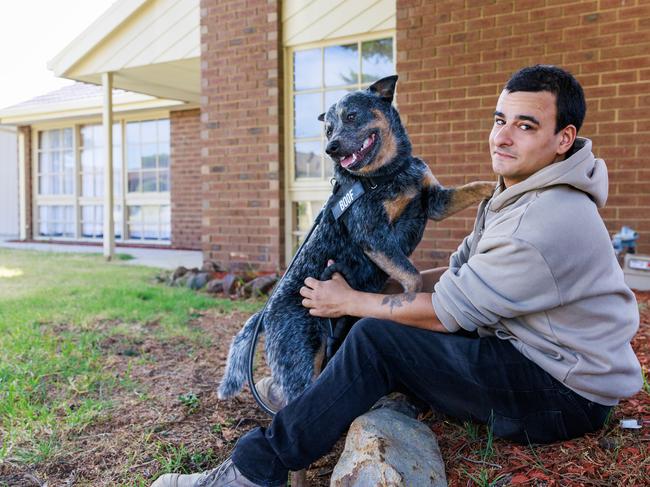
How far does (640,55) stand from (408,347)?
466 cm

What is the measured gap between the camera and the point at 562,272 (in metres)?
1.86

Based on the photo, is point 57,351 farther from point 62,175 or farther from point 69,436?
point 62,175

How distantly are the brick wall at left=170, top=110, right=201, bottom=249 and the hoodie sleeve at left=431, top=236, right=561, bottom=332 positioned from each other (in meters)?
10.3

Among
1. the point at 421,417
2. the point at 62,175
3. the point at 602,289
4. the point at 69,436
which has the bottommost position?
the point at 69,436

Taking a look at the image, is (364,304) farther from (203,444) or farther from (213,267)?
(213,267)

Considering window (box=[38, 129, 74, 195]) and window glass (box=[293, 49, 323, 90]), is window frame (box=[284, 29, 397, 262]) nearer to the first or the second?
window glass (box=[293, 49, 323, 90])

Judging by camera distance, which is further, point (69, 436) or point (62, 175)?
point (62, 175)

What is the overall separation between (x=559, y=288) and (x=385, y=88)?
3.60ft

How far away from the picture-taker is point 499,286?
188cm

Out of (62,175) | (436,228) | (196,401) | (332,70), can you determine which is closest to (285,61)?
(332,70)

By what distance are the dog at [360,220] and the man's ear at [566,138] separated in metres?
0.42

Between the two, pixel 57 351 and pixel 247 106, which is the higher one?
pixel 247 106

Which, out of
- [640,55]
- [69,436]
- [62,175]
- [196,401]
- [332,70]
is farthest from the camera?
[62,175]

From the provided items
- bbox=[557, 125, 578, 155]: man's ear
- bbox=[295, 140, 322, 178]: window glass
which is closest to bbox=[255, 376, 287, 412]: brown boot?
bbox=[557, 125, 578, 155]: man's ear
